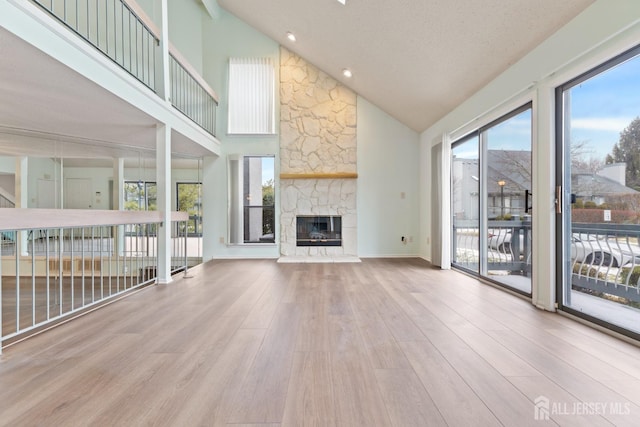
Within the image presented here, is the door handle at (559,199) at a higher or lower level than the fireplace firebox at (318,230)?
higher

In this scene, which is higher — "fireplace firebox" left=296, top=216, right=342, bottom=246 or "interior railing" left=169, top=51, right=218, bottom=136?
"interior railing" left=169, top=51, right=218, bottom=136

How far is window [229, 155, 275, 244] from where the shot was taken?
6.04 metres

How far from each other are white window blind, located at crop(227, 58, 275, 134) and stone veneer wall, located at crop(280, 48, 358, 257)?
0.86 ft

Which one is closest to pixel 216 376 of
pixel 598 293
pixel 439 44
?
pixel 598 293

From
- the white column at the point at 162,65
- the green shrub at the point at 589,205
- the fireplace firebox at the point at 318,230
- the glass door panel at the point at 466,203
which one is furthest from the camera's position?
the fireplace firebox at the point at 318,230

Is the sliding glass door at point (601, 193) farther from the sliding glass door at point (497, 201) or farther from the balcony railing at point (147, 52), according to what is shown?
the balcony railing at point (147, 52)

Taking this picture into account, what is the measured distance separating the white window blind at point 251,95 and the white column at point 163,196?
2287 millimetres

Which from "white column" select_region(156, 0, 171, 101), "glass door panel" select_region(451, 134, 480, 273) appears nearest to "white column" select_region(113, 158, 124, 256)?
"white column" select_region(156, 0, 171, 101)

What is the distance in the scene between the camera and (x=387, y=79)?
15.6 feet

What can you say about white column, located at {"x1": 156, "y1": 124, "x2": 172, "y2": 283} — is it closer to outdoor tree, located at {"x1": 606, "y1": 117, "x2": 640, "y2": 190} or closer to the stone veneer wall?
the stone veneer wall

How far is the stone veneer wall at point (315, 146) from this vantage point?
6.04m

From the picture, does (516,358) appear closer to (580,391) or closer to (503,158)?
(580,391)

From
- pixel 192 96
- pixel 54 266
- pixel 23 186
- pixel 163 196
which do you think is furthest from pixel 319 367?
pixel 23 186

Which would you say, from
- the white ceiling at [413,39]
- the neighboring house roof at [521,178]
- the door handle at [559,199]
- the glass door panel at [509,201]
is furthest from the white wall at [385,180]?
the door handle at [559,199]
